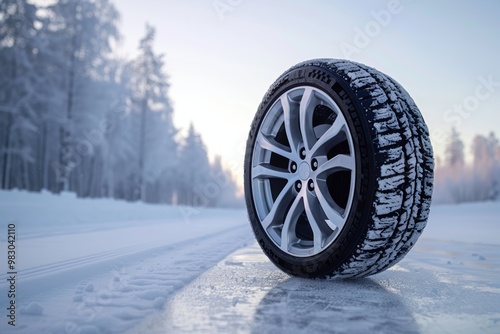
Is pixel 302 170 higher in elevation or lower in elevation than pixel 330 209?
higher

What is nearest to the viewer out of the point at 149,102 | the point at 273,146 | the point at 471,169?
the point at 273,146

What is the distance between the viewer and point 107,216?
13.0 meters

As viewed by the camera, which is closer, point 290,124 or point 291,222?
point 291,222

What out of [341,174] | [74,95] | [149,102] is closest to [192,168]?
[149,102]

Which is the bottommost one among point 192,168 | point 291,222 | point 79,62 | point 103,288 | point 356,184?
point 103,288

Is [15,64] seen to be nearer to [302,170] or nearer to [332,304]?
[302,170]

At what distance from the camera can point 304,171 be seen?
297 cm

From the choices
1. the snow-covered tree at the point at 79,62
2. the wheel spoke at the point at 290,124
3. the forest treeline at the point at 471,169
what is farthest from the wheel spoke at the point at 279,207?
the forest treeline at the point at 471,169

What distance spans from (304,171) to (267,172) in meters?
0.47

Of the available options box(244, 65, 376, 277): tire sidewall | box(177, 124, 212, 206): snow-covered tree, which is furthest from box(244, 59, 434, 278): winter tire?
box(177, 124, 212, 206): snow-covered tree

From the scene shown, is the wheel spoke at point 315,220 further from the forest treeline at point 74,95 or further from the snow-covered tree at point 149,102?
the snow-covered tree at point 149,102

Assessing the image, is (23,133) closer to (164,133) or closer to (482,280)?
(164,133)

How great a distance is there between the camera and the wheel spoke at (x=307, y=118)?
9.82 feet

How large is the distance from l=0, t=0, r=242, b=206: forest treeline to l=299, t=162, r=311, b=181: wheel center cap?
2210 centimetres
